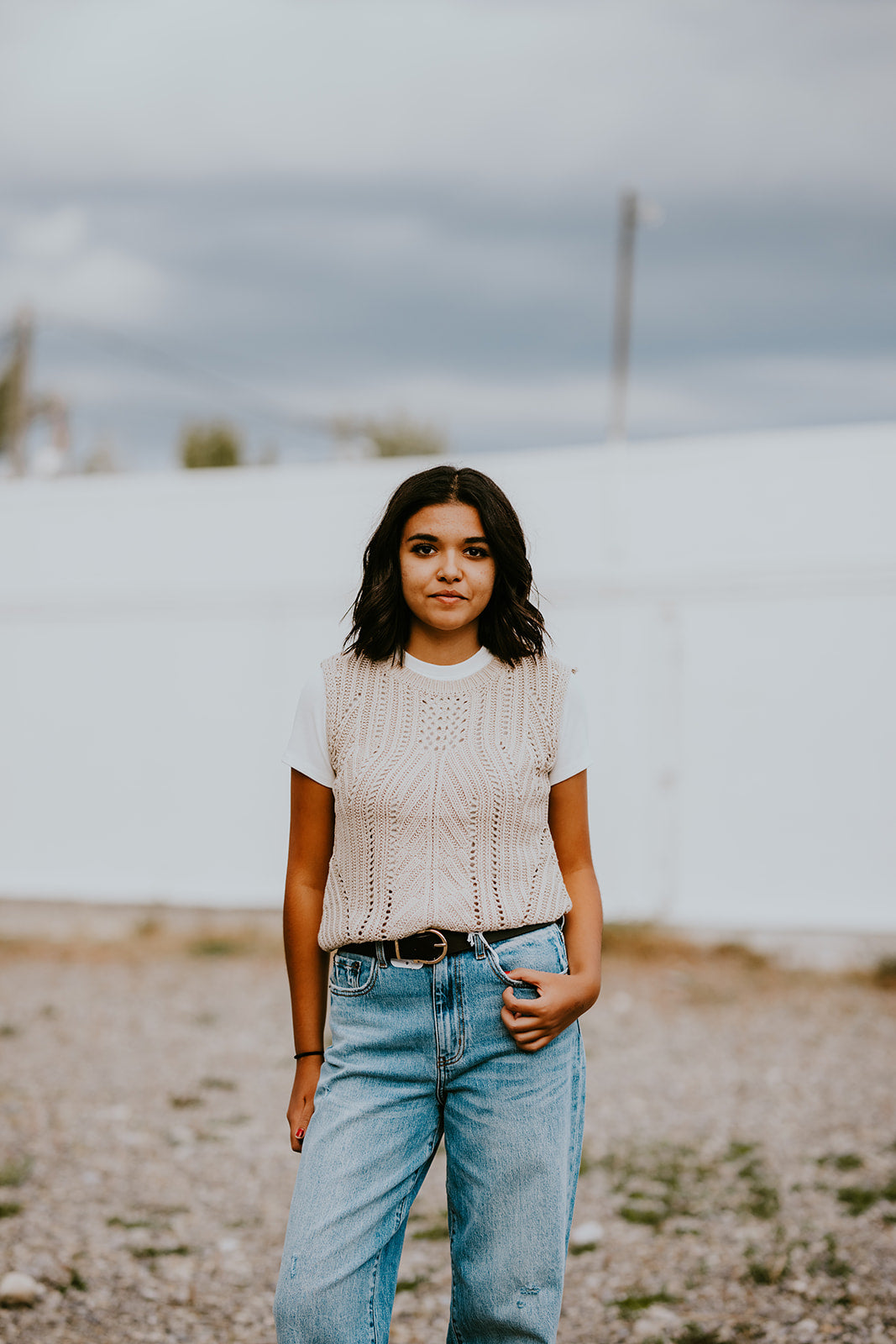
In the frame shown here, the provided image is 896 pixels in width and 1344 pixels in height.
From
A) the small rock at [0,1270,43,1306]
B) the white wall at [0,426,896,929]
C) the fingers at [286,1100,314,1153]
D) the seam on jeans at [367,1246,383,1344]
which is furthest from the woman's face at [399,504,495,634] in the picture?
the white wall at [0,426,896,929]

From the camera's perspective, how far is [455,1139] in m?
1.98

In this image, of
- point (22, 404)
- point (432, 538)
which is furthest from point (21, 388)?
point (432, 538)

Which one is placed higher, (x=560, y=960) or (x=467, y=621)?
(x=467, y=621)

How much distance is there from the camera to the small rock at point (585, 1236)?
4.08 metres

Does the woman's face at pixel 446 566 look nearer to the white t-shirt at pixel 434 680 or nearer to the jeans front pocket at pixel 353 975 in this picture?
the white t-shirt at pixel 434 680

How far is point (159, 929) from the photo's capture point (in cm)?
1018

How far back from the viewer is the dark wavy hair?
2.13m

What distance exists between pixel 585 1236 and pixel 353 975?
2631mm

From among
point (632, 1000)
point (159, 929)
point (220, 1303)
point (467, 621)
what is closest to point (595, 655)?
point (632, 1000)

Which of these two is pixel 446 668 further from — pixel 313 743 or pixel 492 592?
pixel 313 743

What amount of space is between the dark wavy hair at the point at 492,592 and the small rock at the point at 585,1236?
2.67 meters

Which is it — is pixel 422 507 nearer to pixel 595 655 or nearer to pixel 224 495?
pixel 595 655

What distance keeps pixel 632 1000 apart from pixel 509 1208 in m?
5.95

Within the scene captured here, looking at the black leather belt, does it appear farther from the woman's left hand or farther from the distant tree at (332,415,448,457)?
the distant tree at (332,415,448,457)
